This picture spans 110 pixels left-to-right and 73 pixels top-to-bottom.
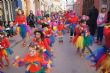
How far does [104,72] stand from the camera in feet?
19.3

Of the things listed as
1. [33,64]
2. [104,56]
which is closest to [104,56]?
[104,56]

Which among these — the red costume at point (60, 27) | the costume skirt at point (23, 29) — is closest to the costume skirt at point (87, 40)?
the costume skirt at point (23, 29)

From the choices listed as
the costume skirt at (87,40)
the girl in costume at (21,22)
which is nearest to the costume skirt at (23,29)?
the girl in costume at (21,22)

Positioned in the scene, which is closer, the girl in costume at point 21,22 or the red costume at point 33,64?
the red costume at point 33,64

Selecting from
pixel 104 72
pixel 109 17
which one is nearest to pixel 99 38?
pixel 109 17

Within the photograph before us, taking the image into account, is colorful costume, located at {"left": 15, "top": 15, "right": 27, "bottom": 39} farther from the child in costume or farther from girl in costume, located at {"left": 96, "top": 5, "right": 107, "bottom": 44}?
the child in costume

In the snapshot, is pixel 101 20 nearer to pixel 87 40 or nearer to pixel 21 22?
pixel 87 40

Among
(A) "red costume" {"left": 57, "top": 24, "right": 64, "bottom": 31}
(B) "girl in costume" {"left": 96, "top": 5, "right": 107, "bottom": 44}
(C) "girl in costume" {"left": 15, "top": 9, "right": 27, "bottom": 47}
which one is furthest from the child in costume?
(A) "red costume" {"left": 57, "top": 24, "right": 64, "bottom": 31}

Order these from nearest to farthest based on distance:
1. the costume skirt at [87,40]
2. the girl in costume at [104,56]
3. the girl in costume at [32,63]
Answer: the girl in costume at [104,56] → the girl in costume at [32,63] → the costume skirt at [87,40]

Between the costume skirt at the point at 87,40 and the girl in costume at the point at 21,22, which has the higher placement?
the girl in costume at the point at 21,22

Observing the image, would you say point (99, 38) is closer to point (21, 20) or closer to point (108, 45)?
point (21, 20)

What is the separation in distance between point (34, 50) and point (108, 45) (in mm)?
1739

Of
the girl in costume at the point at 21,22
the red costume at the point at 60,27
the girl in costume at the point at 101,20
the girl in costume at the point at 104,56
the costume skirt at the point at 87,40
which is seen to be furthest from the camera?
the red costume at the point at 60,27

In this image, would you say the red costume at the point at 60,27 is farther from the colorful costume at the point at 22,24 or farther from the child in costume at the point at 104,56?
the child in costume at the point at 104,56
